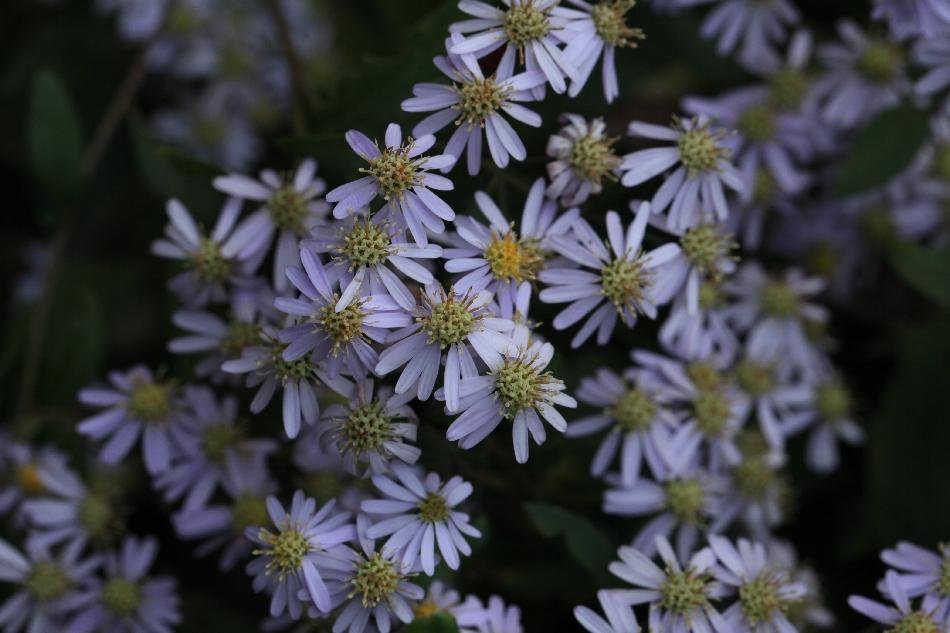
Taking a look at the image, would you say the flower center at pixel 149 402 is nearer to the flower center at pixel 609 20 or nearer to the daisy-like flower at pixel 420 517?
the daisy-like flower at pixel 420 517

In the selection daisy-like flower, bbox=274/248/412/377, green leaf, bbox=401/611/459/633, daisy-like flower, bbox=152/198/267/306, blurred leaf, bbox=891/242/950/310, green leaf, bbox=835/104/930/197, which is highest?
green leaf, bbox=835/104/930/197

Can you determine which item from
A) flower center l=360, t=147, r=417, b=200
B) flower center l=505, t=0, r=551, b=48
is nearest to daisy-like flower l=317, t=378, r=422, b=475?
flower center l=360, t=147, r=417, b=200

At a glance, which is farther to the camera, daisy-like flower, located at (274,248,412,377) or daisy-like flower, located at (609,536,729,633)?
daisy-like flower, located at (609,536,729,633)

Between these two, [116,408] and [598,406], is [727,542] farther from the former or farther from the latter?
[116,408]

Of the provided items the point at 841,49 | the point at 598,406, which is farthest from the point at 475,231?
the point at 841,49

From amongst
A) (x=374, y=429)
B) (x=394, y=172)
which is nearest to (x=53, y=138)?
(x=394, y=172)

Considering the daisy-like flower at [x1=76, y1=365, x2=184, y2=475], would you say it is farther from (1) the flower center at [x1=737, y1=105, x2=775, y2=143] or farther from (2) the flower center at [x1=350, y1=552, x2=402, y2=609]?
(1) the flower center at [x1=737, y1=105, x2=775, y2=143]

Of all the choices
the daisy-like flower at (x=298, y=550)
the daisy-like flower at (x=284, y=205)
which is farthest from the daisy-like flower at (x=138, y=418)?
the daisy-like flower at (x=298, y=550)
